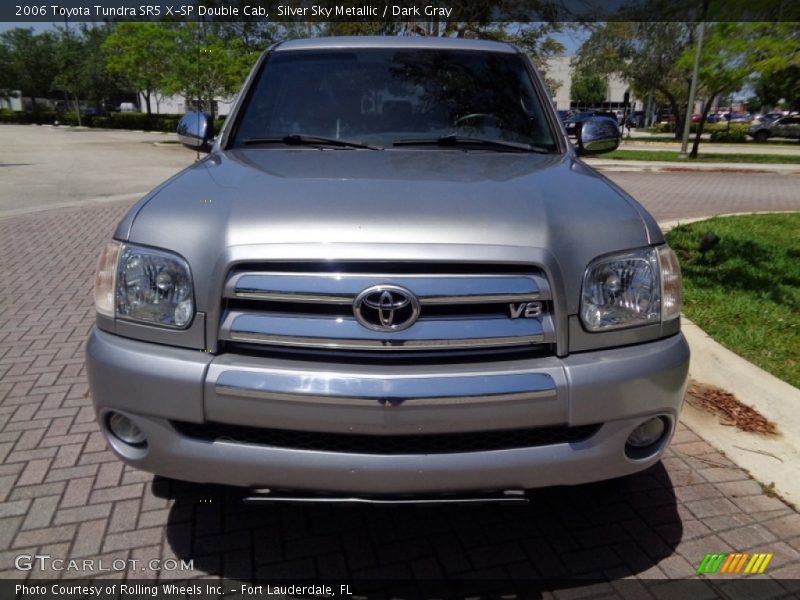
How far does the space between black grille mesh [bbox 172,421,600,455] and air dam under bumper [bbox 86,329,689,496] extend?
0.11 feet

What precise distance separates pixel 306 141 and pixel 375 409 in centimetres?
167

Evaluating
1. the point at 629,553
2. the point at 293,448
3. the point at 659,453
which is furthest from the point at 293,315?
the point at 629,553

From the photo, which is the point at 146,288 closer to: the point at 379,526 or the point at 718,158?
the point at 379,526

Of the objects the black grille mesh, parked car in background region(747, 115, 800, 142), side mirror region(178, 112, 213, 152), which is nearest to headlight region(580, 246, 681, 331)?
the black grille mesh

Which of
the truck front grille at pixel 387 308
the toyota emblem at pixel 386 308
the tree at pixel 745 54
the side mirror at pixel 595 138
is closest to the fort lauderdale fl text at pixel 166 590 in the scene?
the truck front grille at pixel 387 308

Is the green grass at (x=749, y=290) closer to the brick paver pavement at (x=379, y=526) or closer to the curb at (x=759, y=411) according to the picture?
the curb at (x=759, y=411)

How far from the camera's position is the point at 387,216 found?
208 cm

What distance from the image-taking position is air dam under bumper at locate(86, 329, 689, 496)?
1944 millimetres

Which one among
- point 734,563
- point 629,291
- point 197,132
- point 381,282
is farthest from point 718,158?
point 381,282

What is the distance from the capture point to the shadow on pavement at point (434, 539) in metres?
2.40

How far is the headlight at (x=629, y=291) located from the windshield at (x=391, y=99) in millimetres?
1187

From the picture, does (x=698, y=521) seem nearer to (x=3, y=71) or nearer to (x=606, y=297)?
(x=606, y=297)

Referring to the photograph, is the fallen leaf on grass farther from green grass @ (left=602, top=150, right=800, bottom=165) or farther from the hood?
green grass @ (left=602, top=150, right=800, bottom=165)

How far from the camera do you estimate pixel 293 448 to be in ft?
6.66
